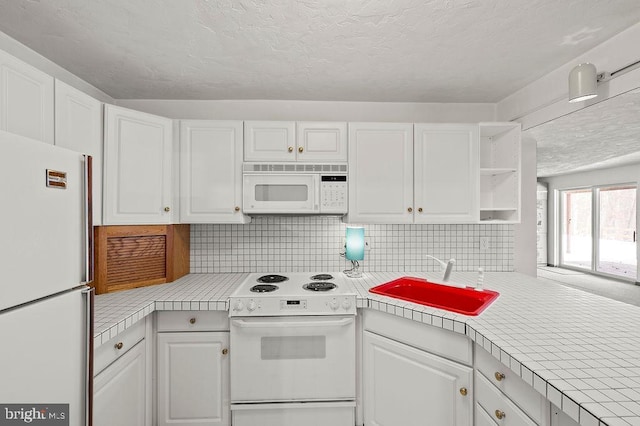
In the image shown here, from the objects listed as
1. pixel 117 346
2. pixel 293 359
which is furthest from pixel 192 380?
pixel 293 359

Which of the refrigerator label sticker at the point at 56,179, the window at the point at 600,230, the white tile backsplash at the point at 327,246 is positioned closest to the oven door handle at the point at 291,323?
the white tile backsplash at the point at 327,246

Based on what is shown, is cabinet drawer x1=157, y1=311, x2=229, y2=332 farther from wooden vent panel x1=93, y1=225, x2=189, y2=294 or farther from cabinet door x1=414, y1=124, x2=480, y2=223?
cabinet door x1=414, y1=124, x2=480, y2=223

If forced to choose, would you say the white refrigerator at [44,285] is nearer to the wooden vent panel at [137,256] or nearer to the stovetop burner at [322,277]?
the wooden vent panel at [137,256]

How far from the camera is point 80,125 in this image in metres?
1.57

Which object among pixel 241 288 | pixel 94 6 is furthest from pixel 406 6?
pixel 241 288

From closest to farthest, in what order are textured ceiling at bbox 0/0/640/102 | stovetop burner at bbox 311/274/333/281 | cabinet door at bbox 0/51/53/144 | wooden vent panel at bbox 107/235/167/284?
cabinet door at bbox 0/51/53/144 → textured ceiling at bbox 0/0/640/102 → wooden vent panel at bbox 107/235/167/284 → stovetop burner at bbox 311/274/333/281

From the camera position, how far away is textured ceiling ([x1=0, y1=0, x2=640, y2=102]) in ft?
4.30

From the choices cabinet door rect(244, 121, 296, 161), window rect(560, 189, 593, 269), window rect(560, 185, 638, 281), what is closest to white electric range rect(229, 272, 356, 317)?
cabinet door rect(244, 121, 296, 161)

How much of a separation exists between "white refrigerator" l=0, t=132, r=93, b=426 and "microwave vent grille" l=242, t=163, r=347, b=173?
1150 mm

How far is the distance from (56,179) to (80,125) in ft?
2.87

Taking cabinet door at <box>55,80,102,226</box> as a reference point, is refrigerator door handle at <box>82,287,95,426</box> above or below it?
below

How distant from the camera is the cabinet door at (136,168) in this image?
5.85ft

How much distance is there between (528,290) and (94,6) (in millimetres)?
2904

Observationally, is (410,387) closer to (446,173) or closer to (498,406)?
(498,406)
